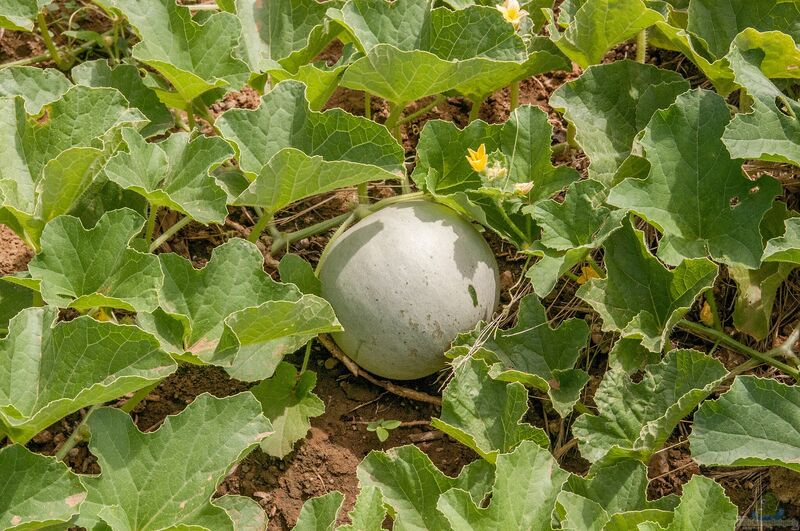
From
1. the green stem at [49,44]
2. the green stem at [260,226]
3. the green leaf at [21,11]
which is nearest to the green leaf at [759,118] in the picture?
the green stem at [260,226]

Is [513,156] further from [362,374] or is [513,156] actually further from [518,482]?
[518,482]

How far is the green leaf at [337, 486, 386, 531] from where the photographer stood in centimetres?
219

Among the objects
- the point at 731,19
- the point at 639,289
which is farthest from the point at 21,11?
the point at 731,19

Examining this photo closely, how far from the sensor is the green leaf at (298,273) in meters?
2.65

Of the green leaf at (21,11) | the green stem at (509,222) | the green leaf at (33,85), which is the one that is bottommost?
the green stem at (509,222)

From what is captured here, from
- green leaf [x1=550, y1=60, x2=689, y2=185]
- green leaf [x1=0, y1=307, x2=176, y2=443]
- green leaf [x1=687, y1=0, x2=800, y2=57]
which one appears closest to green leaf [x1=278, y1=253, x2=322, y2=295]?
green leaf [x1=0, y1=307, x2=176, y2=443]

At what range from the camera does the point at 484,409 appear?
98.5 inches

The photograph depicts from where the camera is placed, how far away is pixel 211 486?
223cm

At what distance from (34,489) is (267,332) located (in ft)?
2.07

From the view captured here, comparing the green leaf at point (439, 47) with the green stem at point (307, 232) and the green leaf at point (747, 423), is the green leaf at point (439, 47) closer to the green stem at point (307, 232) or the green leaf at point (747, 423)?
the green stem at point (307, 232)

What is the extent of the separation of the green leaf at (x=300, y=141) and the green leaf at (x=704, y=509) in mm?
1059

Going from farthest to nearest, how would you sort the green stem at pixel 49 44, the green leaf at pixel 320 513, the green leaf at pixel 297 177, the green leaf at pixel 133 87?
the green stem at pixel 49 44 < the green leaf at pixel 133 87 < the green leaf at pixel 297 177 < the green leaf at pixel 320 513

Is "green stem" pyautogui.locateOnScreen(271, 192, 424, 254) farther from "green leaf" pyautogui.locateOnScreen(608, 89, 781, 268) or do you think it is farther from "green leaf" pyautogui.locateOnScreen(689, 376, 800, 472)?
"green leaf" pyautogui.locateOnScreen(689, 376, 800, 472)

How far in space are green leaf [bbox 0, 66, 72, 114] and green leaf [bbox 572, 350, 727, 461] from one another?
5.64 ft
